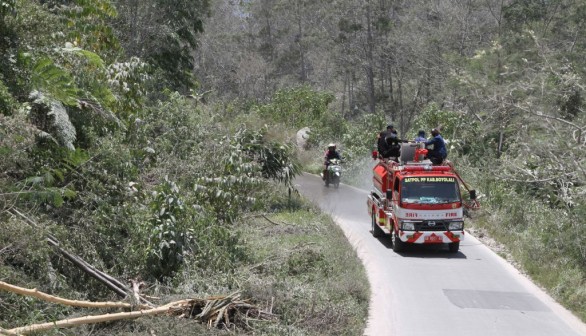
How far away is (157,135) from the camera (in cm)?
1877

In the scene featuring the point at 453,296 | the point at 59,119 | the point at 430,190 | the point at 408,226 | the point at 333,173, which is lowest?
the point at 333,173

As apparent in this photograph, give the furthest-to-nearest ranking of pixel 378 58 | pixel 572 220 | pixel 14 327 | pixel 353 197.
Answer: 1. pixel 378 58
2. pixel 353 197
3. pixel 572 220
4. pixel 14 327

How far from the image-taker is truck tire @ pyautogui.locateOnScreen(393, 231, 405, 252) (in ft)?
65.1

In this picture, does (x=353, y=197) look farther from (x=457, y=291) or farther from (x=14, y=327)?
(x=14, y=327)

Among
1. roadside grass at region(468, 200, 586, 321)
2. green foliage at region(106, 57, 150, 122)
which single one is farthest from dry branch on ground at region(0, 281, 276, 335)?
roadside grass at region(468, 200, 586, 321)

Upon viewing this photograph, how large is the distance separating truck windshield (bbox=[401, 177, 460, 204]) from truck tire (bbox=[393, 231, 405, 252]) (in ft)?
3.68

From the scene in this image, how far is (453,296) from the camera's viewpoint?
15.9 m

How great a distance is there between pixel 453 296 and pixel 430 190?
4120 mm

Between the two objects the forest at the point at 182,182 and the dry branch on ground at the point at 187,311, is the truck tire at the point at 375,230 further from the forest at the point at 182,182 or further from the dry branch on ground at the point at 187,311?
the dry branch on ground at the point at 187,311

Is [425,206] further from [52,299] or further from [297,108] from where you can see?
[297,108]

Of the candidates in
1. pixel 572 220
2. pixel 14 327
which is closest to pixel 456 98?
pixel 572 220

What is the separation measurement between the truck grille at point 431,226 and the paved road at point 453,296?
78 cm

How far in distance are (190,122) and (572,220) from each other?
958 centimetres

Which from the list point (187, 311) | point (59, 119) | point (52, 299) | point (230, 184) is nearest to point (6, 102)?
point (59, 119)
